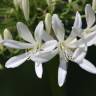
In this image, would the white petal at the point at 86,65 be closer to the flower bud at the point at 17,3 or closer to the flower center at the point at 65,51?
the flower center at the point at 65,51

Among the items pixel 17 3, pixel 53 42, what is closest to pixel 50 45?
pixel 53 42

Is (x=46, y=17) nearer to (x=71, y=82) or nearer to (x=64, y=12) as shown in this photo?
(x=64, y=12)

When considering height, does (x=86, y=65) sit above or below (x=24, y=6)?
below

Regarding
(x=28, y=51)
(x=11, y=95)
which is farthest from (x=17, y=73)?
(x=28, y=51)

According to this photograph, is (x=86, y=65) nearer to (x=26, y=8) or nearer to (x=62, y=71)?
(x=62, y=71)

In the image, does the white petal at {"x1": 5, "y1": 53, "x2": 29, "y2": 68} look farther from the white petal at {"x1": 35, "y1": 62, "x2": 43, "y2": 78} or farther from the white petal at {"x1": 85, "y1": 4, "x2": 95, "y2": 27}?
the white petal at {"x1": 85, "y1": 4, "x2": 95, "y2": 27}

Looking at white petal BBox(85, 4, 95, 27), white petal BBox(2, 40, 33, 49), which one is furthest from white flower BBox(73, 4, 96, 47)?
white petal BBox(2, 40, 33, 49)

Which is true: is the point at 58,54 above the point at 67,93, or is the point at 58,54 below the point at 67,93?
above
